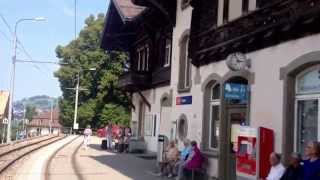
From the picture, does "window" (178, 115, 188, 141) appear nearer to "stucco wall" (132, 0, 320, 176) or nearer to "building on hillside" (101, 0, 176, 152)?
"stucco wall" (132, 0, 320, 176)

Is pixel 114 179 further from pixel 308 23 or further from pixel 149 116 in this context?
pixel 149 116

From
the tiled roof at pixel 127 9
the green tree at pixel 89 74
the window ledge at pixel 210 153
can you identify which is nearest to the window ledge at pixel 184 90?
the window ledge at pixel 210 153

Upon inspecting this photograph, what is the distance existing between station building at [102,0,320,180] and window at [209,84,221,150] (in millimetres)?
28

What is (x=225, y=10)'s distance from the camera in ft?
57.4

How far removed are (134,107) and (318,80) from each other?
24.6 m

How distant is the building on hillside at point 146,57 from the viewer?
94.8 ft

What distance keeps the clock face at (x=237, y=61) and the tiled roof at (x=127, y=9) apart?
17204 mm

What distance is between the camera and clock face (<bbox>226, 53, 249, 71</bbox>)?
1512 cm

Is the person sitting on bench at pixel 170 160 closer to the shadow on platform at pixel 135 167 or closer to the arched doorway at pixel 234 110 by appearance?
the shadow on platform at pixel 135 167

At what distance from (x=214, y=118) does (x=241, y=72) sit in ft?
10.1

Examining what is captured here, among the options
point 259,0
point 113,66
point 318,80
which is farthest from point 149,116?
point 113,66

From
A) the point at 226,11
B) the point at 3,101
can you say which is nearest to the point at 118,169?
the point at 226,11

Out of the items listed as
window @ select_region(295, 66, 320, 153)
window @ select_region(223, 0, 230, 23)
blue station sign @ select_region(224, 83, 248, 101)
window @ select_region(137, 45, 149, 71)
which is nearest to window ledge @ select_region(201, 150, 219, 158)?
blue station sign @ select_region(224, 83, 248, 101)

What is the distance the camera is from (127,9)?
33125mm
